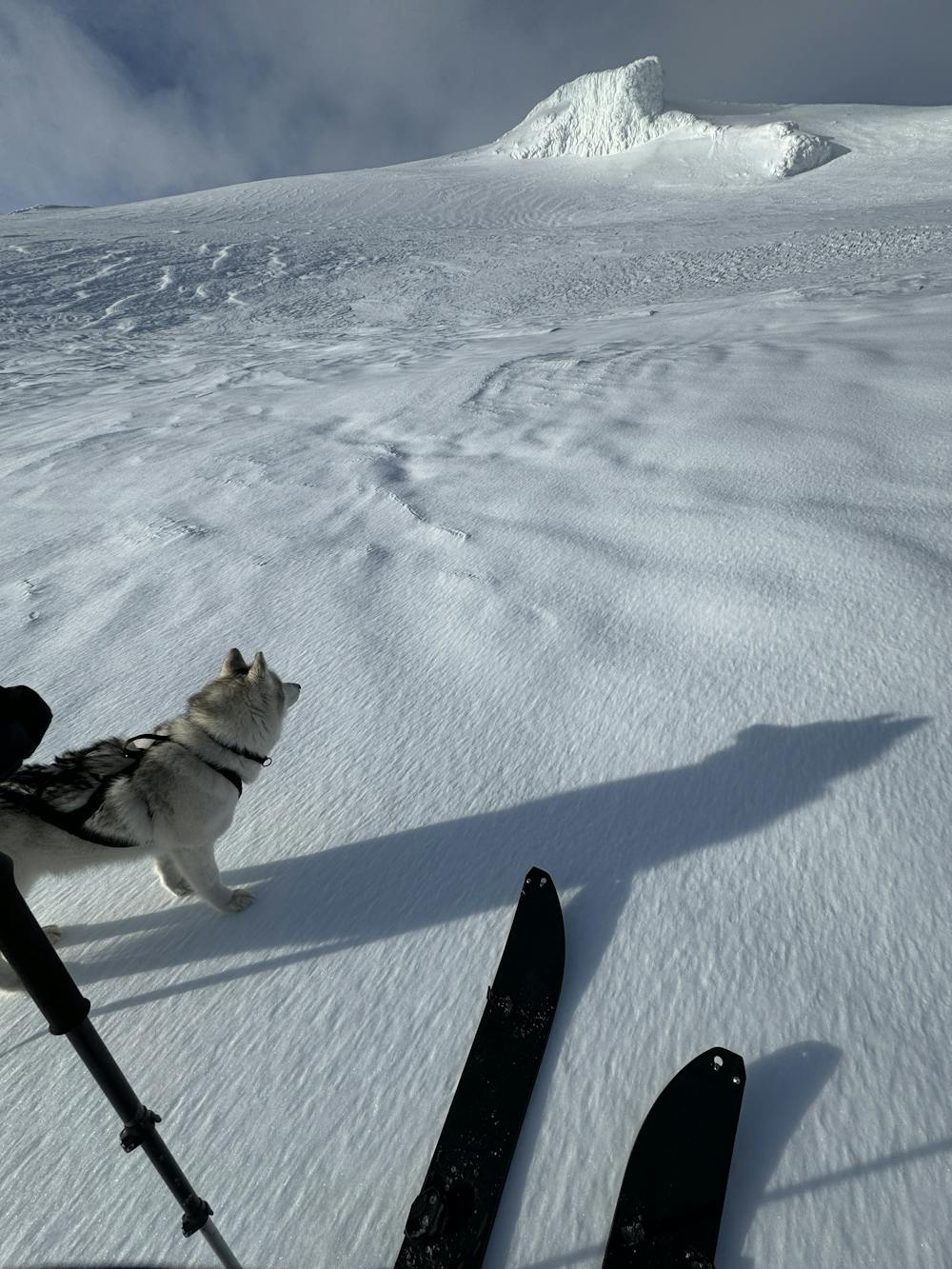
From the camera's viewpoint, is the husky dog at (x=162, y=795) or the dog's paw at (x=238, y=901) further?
the dog's paw at (x=238, y=901)

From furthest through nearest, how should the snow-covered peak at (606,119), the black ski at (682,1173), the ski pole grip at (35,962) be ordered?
the snow-covered peak at (606,119)
the black ski at (682,1173)
the ski pole grip at (35,962)

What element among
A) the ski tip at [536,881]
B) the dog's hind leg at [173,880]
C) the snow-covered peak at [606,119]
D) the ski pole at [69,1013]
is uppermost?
the snow-covered peak at [606,119]

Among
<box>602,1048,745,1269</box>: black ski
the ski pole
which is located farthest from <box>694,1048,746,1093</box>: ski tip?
the ski pole

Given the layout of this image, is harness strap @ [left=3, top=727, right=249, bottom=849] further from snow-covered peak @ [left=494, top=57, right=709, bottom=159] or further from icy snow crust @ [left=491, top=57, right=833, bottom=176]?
snow-covered peak @ [left=494, top=57, right=709, bottom=159]

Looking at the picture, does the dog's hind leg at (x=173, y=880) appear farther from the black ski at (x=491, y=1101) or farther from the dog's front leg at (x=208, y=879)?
the black ski at (x=491, y=1101)

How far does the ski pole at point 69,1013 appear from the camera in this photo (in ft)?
2.47

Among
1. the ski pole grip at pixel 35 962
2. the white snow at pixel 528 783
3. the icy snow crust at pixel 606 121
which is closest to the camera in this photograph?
the ski pole grip at pixel 35 962

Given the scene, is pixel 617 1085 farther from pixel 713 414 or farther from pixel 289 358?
pixel 289 358

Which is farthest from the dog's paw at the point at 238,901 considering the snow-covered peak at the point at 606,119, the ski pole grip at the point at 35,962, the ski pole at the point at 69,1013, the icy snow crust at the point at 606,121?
the snow-covered peak at the point at 606,119

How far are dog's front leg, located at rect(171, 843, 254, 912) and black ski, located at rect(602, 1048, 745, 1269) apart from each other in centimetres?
115

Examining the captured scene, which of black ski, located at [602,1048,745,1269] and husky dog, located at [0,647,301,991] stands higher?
husky dog, located at [0,647,301,991]

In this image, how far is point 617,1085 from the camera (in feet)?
4.37

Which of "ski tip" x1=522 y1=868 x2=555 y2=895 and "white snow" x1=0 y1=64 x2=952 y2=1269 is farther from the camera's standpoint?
"ski tip" x1=522 y1=868 x2=555 y2=895

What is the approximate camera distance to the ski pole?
2.47ft
